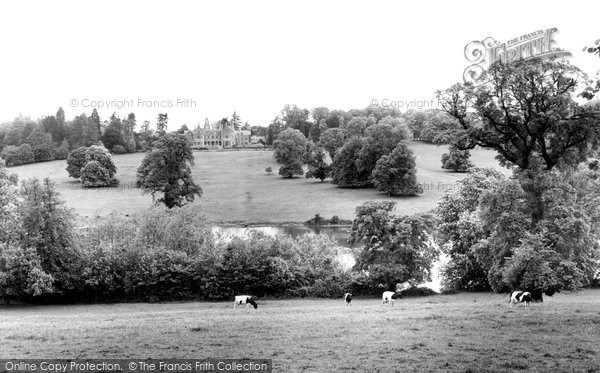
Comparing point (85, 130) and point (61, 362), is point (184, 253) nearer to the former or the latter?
point (61, 362)

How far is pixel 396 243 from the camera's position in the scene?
42219 mm

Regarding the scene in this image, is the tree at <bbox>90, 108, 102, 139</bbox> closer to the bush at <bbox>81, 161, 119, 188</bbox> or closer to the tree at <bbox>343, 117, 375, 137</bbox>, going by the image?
the bush at <bbox>81, 161, 119, 188</bbox>

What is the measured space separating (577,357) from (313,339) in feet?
23.8

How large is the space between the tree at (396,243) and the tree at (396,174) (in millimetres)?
45423

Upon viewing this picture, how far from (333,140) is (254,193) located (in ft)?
99.6

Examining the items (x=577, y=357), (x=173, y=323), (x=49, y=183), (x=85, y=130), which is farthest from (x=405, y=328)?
(x=85, y=130)

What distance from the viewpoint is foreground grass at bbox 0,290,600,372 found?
15172 mm

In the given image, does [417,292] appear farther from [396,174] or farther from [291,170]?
[291,170]

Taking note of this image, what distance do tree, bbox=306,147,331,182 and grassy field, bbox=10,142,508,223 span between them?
1566 mm

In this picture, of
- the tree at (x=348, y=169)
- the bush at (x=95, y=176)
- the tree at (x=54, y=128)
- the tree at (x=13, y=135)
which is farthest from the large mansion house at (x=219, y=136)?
the tree at (x=348, y=169)

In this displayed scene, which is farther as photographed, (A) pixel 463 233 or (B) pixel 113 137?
(B) pixel 113 137

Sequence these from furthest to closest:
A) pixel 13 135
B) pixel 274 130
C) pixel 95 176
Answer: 1. pixel 274 130
2. pixel 13 135
3. pixel 95 176

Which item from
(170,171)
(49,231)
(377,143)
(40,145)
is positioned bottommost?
(49,231)

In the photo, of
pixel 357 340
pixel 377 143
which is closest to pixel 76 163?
pixel 377 143
